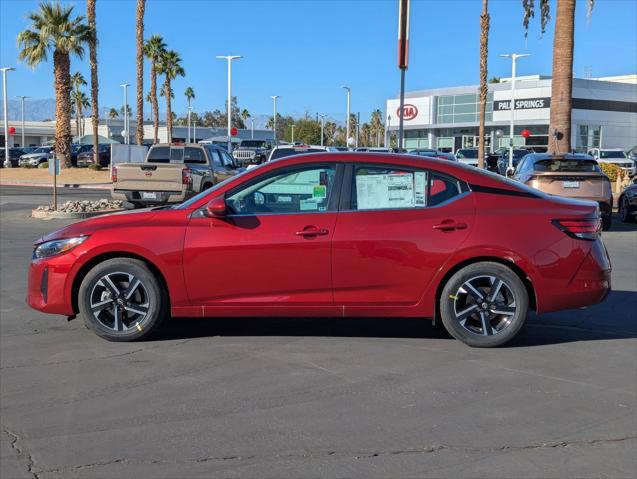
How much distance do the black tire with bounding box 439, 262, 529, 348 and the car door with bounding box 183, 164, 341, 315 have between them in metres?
1.07

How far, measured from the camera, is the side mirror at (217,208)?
20.6 ft

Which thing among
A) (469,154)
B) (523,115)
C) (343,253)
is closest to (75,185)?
(469,154)

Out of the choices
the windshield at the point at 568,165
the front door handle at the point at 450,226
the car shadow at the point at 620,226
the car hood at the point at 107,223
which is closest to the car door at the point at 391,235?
the front door handle at the point at 450,226

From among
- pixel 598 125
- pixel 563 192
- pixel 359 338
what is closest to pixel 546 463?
pixel 359 338

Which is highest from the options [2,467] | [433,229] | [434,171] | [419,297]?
[434,171]

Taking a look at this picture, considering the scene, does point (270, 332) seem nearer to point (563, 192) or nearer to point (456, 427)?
point (456, 427)

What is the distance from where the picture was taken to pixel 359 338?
22.5 ft

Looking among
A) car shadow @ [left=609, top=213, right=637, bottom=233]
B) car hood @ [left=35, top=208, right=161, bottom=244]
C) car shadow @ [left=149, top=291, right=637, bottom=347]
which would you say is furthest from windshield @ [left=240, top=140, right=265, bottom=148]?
car hood @ [left=35, top=208, right=161, bottom=244]

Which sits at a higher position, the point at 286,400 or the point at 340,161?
the point at 340,161

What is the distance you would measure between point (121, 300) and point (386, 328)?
2.56 metres

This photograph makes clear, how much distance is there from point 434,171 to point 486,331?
4.88 ft

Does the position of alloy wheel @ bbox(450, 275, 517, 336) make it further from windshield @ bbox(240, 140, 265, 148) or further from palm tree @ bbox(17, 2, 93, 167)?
windshield @ bbox(240, 140, 265, 148)

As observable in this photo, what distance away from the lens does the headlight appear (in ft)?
21.3

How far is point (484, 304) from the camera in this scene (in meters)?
6.40
